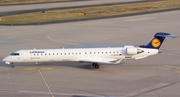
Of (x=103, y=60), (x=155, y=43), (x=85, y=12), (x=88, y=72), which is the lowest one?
(x=85, y=12)

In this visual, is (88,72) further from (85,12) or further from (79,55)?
(85,12)

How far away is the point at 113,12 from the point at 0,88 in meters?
65.6

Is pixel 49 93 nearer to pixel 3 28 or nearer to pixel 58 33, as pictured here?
pixel 58 33

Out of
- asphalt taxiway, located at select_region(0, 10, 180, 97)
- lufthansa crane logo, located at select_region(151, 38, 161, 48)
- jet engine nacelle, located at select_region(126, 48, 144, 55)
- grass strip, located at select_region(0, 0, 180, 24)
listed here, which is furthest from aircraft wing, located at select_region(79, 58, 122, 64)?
grass strip, located at select_region(0, 0, 180, 24)

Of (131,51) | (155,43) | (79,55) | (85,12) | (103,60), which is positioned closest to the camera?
(131,51)

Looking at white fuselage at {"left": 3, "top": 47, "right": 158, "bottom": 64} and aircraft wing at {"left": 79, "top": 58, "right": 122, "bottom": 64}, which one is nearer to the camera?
aircraft wing at {"left": 79, "top": 58, "right": 122, "bottom": 64}

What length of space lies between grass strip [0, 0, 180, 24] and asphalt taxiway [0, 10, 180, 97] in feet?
53.4

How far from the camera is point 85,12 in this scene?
325 ft

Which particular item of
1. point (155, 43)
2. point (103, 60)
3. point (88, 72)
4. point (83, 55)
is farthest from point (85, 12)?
point (88, 72)

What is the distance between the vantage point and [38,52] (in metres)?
43.5

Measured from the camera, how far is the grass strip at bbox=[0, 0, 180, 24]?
88.0 meters

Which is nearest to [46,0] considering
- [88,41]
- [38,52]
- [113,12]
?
[113,12]

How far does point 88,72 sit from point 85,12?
58.0 m

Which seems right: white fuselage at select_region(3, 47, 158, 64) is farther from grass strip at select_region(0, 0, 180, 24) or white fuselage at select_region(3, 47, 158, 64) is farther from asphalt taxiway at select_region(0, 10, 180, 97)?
grass strip at select_region(0, 0, 180, 24)
